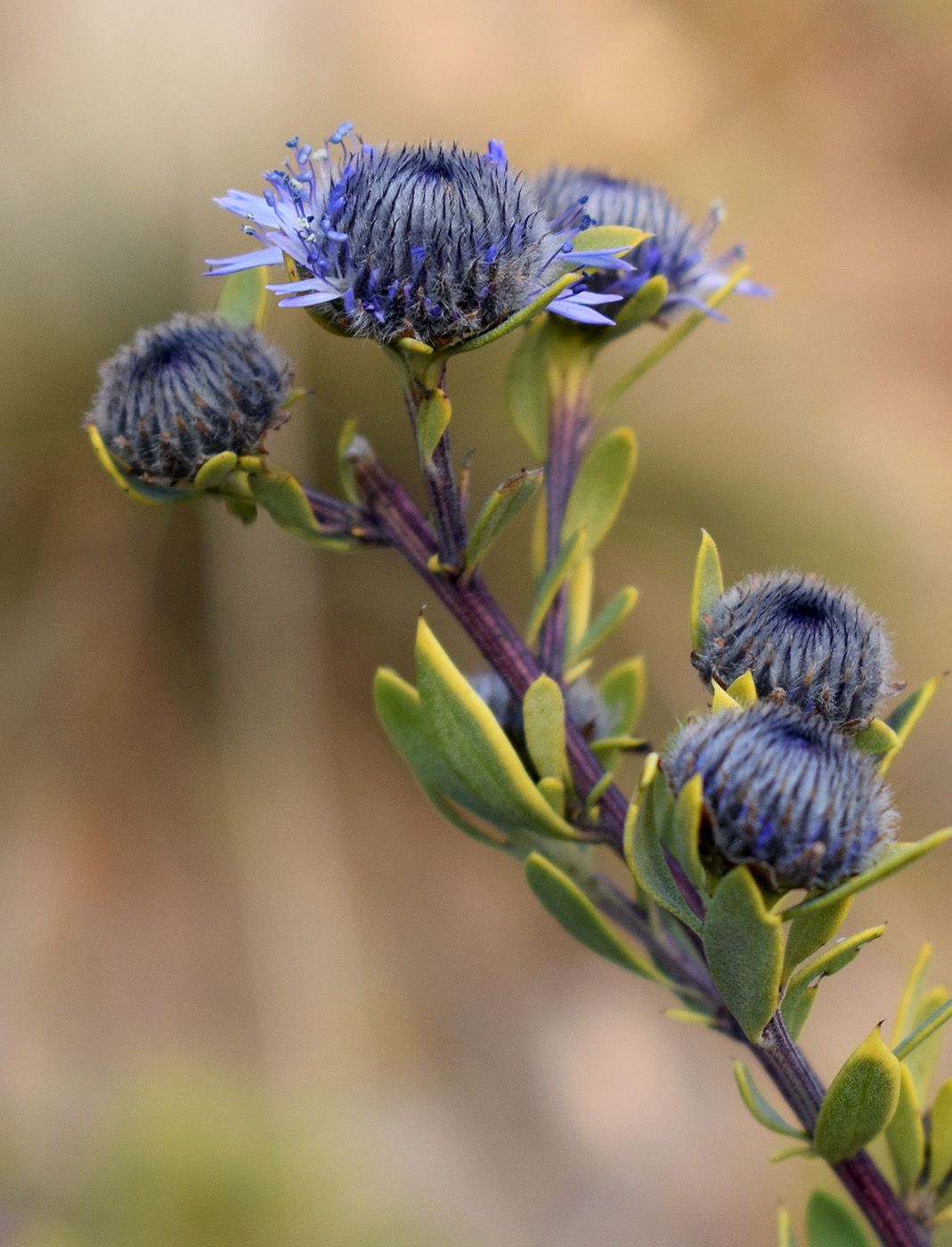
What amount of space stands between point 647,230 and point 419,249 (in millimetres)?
697

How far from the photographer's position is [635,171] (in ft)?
20.9

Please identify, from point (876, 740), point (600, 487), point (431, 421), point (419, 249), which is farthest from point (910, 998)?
point (419, 249)

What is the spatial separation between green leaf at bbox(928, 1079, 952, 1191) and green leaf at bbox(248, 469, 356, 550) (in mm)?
1121

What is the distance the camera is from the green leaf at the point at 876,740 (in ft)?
3.79

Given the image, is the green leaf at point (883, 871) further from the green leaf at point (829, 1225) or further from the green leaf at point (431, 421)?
the green leaf at point (829, 1225)

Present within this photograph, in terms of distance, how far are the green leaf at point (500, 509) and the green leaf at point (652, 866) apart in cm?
37

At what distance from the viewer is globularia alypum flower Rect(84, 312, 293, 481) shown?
1.35m

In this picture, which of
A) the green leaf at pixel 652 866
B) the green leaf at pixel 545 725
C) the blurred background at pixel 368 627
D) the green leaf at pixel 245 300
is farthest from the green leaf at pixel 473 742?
the blurred background at pixel 368 627

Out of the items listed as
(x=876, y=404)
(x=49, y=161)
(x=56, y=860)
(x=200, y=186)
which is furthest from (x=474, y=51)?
(x=56, y=860)

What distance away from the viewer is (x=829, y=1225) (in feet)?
4.81

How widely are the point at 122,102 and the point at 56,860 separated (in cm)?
477

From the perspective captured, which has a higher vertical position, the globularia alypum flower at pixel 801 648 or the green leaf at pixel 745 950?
the globularia alypum flower at pixel 801 648

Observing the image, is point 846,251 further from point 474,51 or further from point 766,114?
point 474,51

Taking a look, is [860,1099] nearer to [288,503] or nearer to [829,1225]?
[829,1225]
